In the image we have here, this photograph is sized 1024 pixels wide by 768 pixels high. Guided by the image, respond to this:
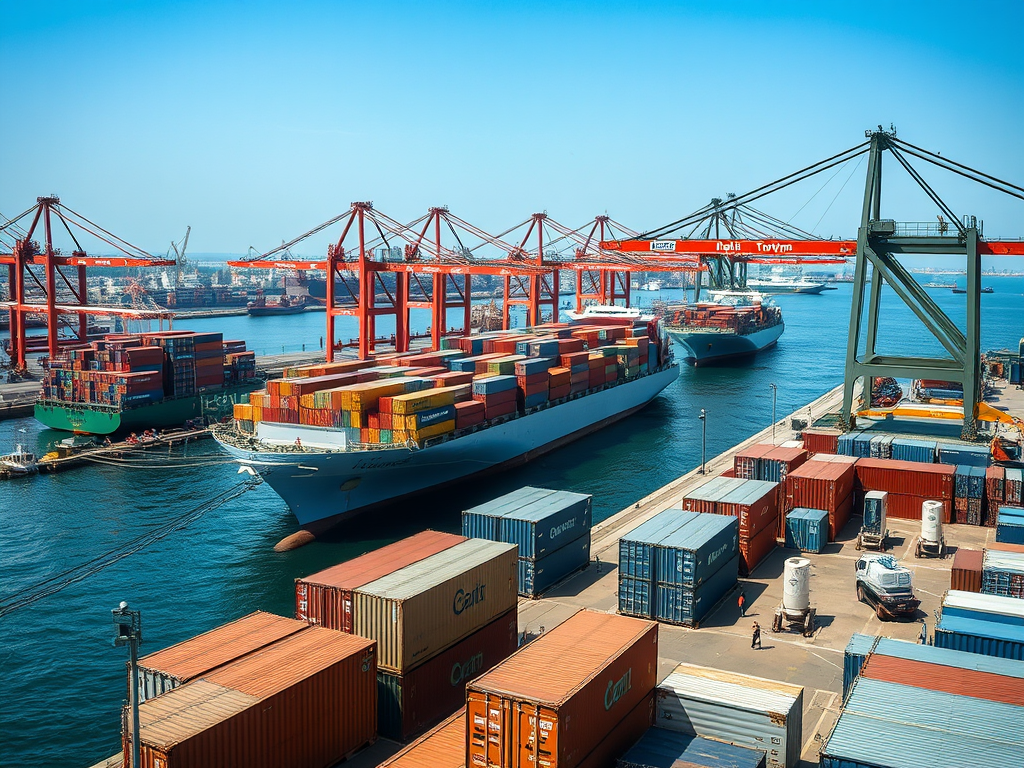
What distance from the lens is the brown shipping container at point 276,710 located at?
45.7 feet

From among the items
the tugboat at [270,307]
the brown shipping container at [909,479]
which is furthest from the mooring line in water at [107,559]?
the tugboat at [270,307]

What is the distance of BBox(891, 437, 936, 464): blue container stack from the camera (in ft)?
119

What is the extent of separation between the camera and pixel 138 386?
183 ft

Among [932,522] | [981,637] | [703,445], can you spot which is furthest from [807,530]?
[703,445]

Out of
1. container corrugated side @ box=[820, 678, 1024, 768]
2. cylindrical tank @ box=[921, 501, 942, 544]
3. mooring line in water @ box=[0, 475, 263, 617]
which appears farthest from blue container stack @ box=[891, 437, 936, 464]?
mooring line in water @ box=[0, 475, 263, 617]

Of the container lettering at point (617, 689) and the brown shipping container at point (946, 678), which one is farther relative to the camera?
the container lettering at point (617, 689)

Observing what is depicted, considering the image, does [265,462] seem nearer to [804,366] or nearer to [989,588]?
[989,588]

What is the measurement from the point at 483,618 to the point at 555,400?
1185 inches

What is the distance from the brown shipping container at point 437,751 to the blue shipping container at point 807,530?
58.0 feet

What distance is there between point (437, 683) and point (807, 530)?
16281 millimetres

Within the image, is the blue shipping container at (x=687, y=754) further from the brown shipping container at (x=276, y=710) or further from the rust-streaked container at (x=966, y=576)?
the rust-streaked container at (x=966, y=576)

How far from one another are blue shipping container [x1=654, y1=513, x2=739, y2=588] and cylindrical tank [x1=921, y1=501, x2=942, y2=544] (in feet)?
26.0

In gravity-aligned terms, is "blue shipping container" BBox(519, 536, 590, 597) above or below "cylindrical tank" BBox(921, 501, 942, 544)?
below

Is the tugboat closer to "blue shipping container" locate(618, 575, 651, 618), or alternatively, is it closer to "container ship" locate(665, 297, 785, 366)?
"container ship" locate(665, 297, 785, 366)
